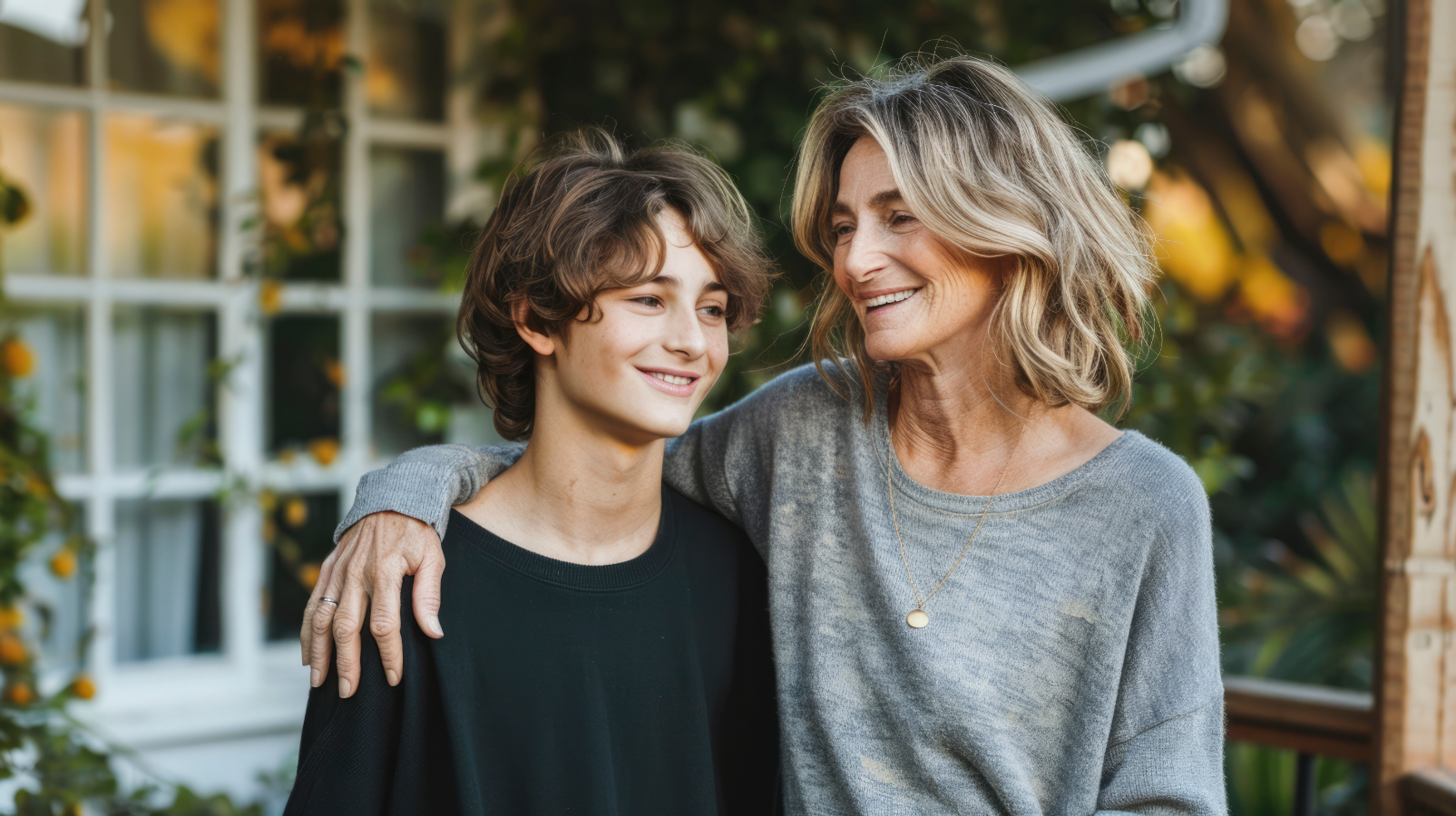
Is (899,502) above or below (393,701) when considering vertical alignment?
above

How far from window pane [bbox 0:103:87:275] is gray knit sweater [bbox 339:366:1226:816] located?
1716 mm

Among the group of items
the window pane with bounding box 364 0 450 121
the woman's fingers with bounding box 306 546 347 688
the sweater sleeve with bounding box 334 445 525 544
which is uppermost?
the window pane with bounding box 364 0 450 121

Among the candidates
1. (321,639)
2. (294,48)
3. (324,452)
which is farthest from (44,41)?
(321,639)

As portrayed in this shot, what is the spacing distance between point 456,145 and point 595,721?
2.00 meters

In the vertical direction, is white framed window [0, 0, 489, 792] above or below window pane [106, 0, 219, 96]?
below

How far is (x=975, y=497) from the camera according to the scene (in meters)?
1.38

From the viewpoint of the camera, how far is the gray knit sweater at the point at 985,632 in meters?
1.23

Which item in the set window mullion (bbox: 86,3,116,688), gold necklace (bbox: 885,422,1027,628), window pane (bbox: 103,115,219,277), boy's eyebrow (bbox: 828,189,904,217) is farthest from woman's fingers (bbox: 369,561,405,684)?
window pane (bbox: 103,115,219,277)

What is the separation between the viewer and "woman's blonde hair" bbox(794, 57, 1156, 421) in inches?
51.3

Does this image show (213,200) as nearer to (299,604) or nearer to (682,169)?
(299,604)

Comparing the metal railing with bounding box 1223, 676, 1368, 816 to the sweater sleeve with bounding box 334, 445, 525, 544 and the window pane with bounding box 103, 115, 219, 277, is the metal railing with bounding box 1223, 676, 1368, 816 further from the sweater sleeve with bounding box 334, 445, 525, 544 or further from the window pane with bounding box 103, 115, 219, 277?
the window pane with bounding box 103, 115, 219, 277

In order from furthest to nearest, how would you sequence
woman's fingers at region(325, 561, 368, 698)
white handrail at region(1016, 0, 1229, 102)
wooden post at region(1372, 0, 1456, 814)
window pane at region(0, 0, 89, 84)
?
window pane at region(0, 0, 89, 84)
white handrail at region(1016, 0, 1229, 102)
wooden post at region(1372, 0, 1456, 814)
woman's fingers at region(325, 561, 368, 698)

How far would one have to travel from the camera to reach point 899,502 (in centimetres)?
144

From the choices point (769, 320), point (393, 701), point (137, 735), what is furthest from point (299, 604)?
point (393, 701)
